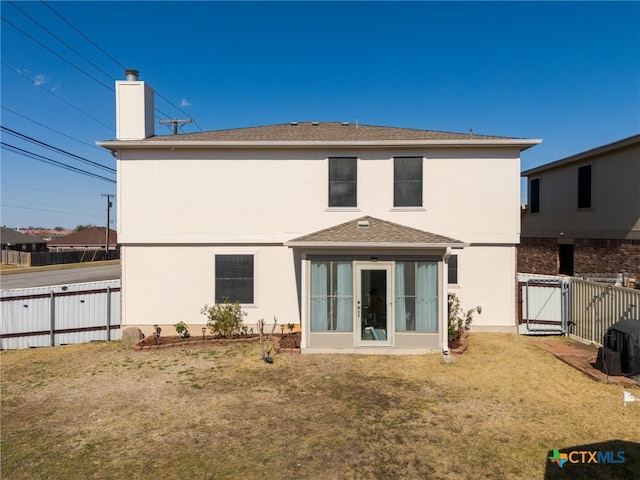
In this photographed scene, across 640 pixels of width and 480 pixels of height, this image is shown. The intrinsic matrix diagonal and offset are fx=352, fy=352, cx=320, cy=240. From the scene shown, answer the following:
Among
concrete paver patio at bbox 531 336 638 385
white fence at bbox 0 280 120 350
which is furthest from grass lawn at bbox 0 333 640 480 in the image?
white fence at bbox 0 280 120 350

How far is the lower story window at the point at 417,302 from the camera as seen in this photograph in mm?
9625

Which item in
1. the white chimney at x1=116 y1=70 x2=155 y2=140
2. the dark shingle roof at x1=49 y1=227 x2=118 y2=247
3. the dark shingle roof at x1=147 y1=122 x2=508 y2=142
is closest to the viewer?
the dark shingle roof at x1=147 y1=122 x2=508 y2=142

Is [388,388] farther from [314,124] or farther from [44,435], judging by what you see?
[314,124]

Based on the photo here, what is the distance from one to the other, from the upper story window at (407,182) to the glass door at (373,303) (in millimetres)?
3014

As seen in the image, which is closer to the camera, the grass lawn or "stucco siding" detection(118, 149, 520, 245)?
the grass lawn

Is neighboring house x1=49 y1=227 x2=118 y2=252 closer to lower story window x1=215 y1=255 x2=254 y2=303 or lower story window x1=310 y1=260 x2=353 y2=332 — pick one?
lower story window x1=215 y1=255 x2=254 y2=303

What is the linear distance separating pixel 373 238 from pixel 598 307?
6840 millimetres

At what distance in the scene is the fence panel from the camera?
895 cm

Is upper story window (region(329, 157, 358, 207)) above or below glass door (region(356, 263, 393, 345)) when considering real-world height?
above

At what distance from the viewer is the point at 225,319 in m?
11.0

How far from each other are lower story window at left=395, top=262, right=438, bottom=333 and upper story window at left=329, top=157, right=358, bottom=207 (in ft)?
11.1

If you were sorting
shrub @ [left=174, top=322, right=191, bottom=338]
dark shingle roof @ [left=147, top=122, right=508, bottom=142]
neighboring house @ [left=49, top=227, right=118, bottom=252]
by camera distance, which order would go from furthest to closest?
neighboring house @ [left=49, top=227, right=118, bottom=252] → dark shingle roof @ [left=147, top=122, right=508, bottom=142] → shrub @ [left=174, top=322, right=191, bottom=338]

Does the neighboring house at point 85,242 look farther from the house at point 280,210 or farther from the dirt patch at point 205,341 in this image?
the dirt patch at point 205,341

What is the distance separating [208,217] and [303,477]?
8708 mm
